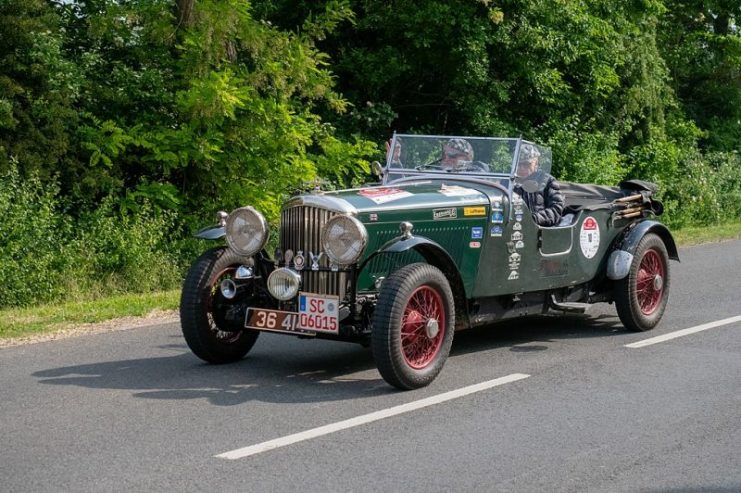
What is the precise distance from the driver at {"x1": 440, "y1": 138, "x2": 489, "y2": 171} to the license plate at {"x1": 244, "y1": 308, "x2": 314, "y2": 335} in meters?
2.35

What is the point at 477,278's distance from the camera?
25.2 feet

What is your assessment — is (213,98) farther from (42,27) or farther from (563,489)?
(563,489)

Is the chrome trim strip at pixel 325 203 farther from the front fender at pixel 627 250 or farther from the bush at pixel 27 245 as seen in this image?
the bush at pixel 27 245

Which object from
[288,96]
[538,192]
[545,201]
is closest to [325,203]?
[538,192]

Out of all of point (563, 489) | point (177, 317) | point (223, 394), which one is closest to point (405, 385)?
point (223, 394)

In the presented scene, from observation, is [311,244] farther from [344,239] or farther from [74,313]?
[74,313]

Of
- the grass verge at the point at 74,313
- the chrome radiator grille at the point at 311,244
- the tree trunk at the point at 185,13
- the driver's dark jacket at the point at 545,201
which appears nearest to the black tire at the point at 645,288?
the driver's dark jacket at the point at 545,201

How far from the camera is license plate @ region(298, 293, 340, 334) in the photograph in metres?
6.79

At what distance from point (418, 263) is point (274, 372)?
4.60 feet

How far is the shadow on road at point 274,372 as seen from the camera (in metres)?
6.70

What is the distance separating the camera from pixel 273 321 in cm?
700

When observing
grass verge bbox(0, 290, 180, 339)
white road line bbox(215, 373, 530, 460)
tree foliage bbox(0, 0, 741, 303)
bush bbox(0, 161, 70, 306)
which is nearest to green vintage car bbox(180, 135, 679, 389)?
white road line bbox(215, 373, 530, 460)

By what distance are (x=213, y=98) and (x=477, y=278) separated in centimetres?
595

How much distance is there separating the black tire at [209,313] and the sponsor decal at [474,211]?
5.70ft
